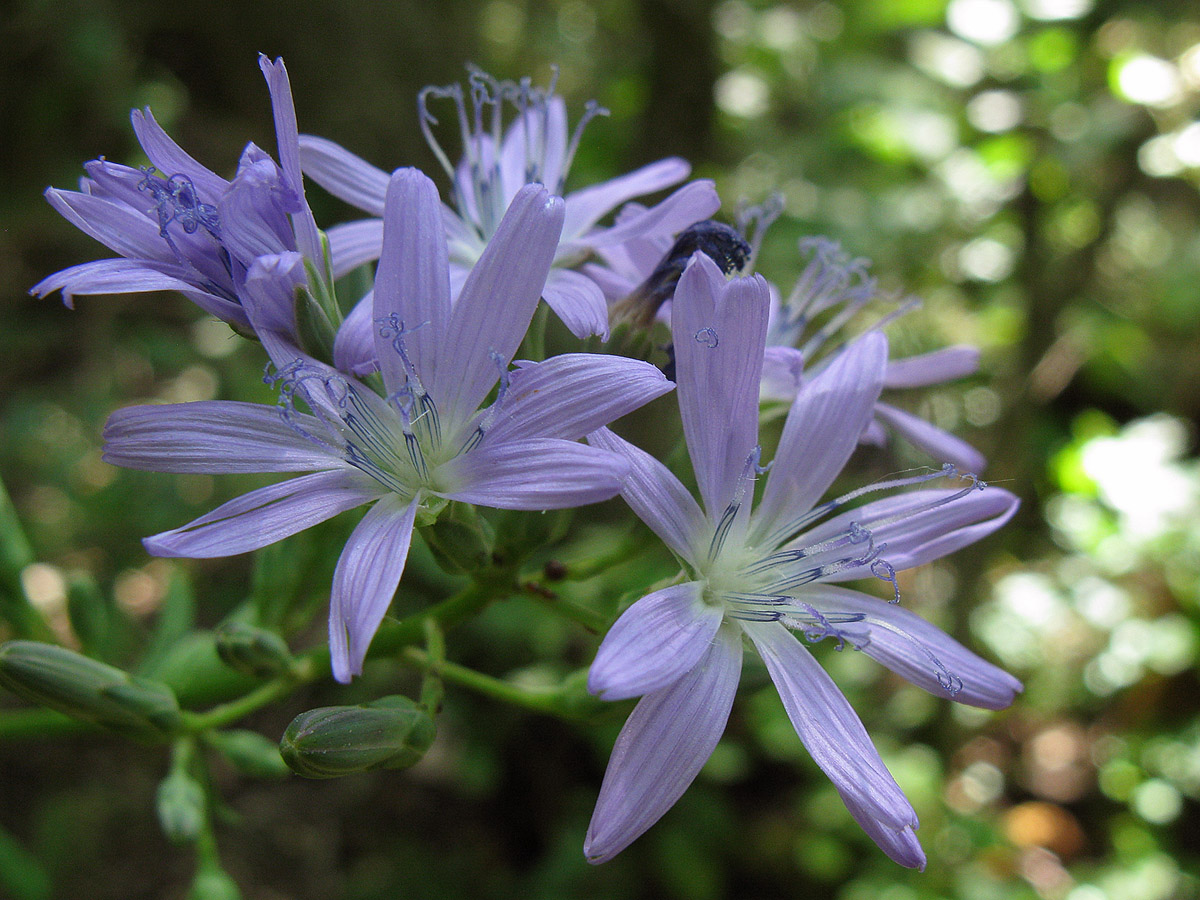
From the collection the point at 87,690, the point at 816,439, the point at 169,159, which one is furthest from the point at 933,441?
the point at 87,690

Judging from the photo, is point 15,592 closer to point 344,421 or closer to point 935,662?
point 344,421

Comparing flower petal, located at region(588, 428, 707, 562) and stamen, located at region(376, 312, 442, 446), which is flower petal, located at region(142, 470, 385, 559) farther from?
flower petal, located at region(588, 428, 707, 562)

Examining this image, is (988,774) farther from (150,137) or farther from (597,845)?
(150,137)

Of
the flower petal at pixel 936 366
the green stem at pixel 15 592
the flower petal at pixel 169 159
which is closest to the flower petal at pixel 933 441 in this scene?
the flower petal at pixel 936 366

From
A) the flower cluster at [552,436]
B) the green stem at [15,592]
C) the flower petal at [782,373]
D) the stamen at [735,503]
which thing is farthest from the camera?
the green stem at [15,592]

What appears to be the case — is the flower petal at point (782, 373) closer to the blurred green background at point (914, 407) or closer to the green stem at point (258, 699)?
the green stem at point (258, 699)

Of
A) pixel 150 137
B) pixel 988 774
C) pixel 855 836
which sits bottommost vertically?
pixel 988 774

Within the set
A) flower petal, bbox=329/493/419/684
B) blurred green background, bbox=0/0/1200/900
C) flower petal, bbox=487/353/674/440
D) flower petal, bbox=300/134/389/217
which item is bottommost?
blurred green background, bbox=0/0/1200/900

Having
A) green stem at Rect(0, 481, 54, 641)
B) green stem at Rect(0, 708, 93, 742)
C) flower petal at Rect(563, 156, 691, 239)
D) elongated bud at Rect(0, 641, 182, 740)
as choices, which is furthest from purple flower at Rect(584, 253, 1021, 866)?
green stem at Rect(0, 481, 54, 641)

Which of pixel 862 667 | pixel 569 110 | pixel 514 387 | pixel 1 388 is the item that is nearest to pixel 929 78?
pixel 569 110
